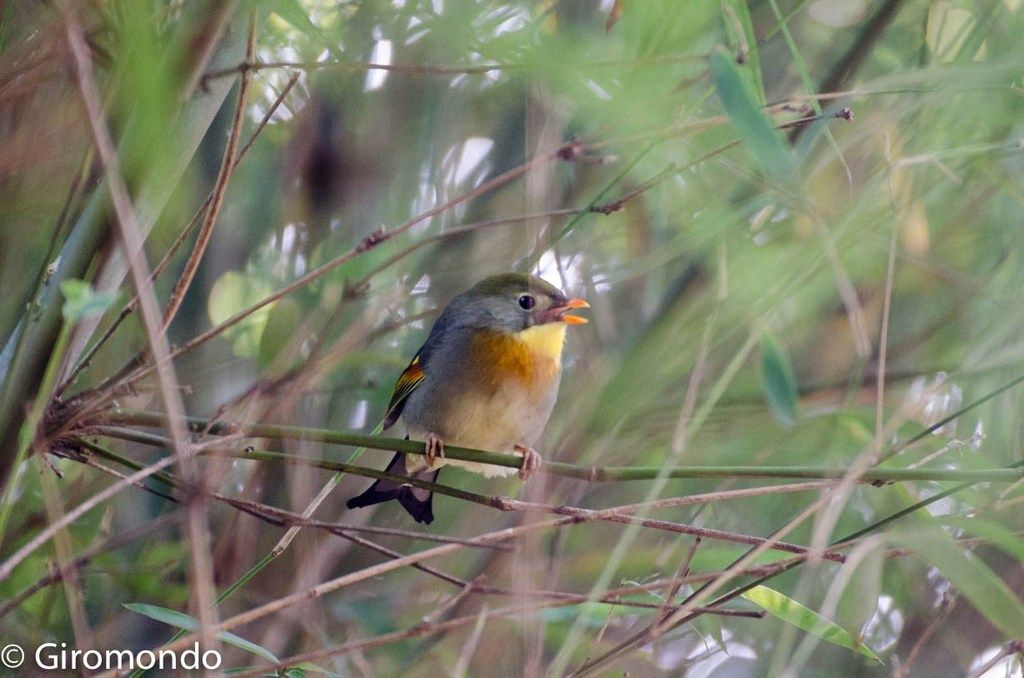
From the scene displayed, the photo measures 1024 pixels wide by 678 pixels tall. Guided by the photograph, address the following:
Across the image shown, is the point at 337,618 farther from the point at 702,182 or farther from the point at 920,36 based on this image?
the point at 920,36

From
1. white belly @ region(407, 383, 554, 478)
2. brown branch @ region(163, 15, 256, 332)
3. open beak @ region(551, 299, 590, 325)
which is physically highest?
brown branch @ region(163, 15, 256, 332)

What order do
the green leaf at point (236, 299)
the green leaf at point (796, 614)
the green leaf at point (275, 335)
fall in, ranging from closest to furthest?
the green leaf at point (796, 614), the green leaf at point (275, 335), the green leaf at point (236, 299)

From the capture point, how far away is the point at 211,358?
13.3 feet

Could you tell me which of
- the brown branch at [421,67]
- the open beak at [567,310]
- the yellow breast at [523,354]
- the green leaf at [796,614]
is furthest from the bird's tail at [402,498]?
the brown branch at [421,67]

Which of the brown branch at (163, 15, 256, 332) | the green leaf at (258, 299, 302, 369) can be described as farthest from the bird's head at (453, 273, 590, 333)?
the brown branch at (163, 15, 256, 332)

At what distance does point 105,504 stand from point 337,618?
3.13 ft

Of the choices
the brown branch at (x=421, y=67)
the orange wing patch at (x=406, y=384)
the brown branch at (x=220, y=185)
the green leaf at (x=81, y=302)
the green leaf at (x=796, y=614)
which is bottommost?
the green leaf at (x=796, y=614)

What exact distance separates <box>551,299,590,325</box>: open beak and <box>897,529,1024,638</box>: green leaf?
1.59 metres

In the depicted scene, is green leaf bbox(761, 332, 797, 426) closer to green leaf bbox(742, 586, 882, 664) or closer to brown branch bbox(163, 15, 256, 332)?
green leaf bbox(742, 586, 882, 664)

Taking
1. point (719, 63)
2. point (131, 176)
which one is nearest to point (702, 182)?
point (719, 63)

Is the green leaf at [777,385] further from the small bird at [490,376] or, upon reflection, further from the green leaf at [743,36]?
the small bird at [490,376]

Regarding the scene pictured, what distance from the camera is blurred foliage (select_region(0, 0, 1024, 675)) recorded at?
7.63 ft

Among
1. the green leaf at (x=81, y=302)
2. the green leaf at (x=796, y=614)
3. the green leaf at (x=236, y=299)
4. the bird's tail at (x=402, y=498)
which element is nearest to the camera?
the green leaf at (x=81, y=302)

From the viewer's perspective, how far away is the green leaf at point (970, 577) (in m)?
2.06
